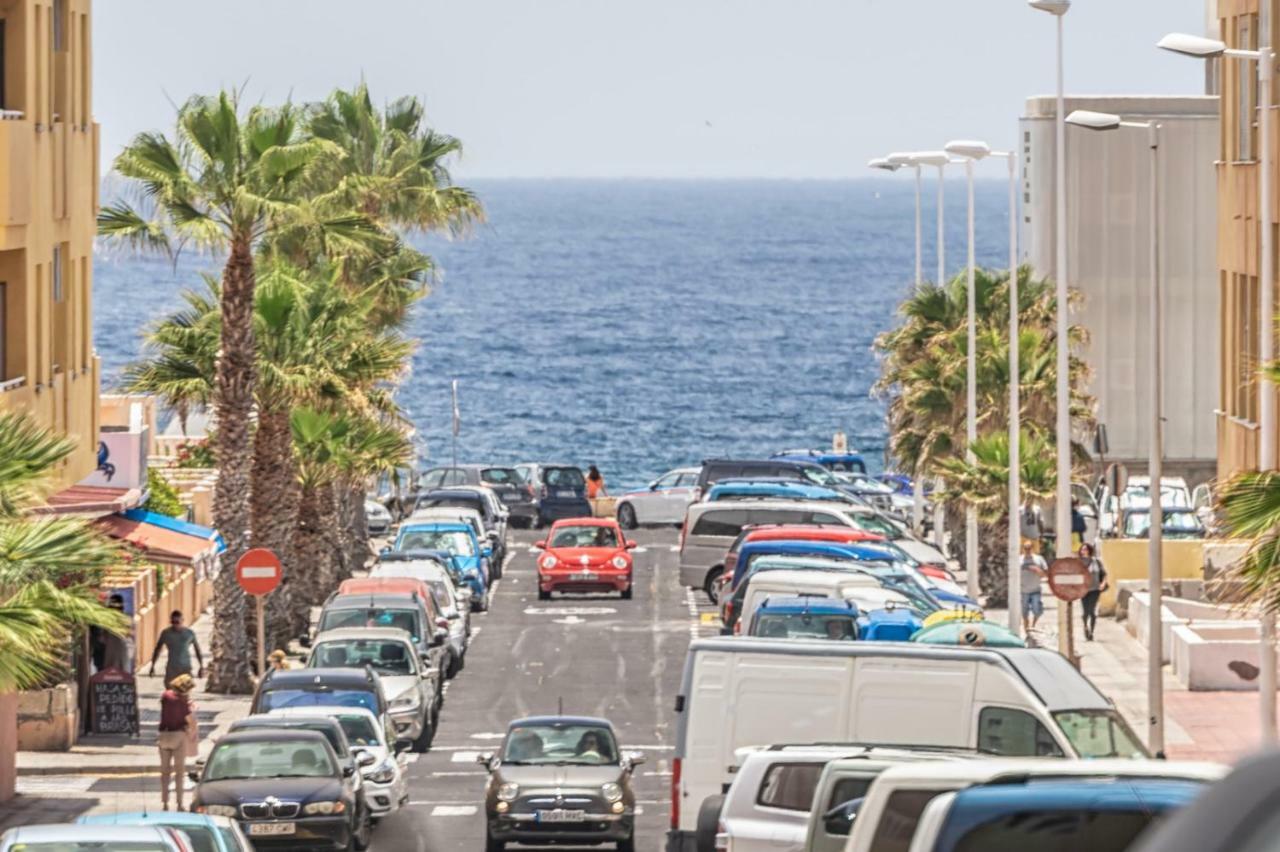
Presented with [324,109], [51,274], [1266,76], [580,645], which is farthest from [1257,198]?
[324,109]

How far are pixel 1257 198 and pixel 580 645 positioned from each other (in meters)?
13.1

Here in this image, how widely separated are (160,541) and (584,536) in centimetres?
1466

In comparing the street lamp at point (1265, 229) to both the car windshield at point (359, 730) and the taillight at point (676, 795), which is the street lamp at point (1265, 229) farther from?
the car windshield at point (359, 730)

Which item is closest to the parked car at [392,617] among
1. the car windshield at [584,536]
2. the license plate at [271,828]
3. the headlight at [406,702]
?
the headlight at [406,702]

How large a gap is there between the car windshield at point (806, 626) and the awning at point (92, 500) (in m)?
8.18

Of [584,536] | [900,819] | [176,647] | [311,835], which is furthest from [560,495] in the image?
[900,819]

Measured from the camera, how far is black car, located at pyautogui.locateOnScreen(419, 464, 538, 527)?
205 feet

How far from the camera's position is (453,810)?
27.5 m

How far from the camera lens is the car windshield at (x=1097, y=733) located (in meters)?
21.3

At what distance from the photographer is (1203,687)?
117 feet

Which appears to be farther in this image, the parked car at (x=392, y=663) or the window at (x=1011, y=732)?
the parked car at (x=392, y=663)

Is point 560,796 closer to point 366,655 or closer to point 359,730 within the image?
point 359,730

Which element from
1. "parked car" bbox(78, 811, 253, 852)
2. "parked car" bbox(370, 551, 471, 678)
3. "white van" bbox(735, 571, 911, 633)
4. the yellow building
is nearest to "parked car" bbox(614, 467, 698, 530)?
"parked car" bbox(370, 551, 471, 678)

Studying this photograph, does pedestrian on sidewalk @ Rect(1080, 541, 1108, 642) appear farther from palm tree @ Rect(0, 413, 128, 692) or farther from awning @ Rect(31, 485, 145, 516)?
palm tree @ Rect(0, 413, 128, 692)
